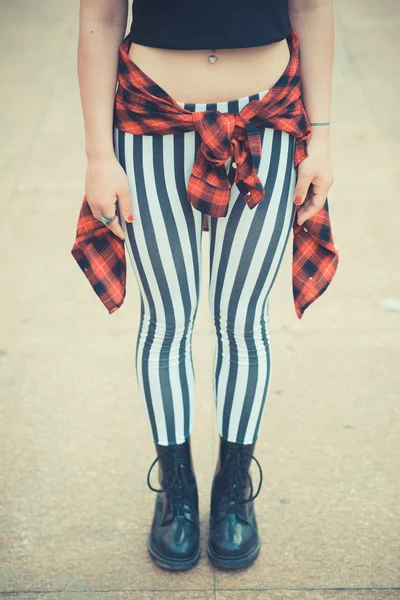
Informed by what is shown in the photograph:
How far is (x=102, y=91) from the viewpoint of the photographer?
4.99ft

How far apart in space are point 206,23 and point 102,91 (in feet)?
0.89

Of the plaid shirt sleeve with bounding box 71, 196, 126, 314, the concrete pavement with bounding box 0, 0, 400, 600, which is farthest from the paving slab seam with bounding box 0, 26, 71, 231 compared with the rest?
the plaid shirt sleeve with bounding box 71, 196, 126, 314

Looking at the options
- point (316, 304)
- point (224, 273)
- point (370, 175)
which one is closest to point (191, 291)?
point (224, 273)

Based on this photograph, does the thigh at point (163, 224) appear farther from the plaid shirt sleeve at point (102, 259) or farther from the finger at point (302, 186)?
the finger at point (302, 186)

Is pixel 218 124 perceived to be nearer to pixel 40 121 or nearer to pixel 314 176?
pixel 314 176

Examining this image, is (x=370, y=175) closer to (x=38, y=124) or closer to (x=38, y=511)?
(x=38, y=124)

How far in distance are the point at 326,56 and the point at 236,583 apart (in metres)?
1.34

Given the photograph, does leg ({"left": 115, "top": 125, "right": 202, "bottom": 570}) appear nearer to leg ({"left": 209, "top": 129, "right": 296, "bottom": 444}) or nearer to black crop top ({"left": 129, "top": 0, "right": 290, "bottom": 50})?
leg ({"left": 209, "top": 129, "right": 296, "bottom": 444})

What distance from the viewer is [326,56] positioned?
5.25ft

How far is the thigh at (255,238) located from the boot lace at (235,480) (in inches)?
15.5

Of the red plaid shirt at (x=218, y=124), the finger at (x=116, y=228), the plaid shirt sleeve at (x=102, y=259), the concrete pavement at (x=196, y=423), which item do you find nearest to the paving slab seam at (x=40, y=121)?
the concrete pavement at (x=196, y=423)

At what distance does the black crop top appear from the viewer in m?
1.40

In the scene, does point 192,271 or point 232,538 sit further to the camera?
point 232,538

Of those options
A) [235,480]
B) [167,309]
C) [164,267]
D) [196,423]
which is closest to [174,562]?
[235,480]
